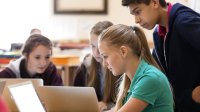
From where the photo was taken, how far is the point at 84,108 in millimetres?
1420

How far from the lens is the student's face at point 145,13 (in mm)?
1335

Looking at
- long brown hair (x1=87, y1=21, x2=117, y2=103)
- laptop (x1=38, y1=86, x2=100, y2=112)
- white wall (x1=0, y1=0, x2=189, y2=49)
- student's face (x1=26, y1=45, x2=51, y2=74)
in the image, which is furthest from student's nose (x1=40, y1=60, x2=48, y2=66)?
white wall (x1=0, y1=0, x2=189, y2=49)

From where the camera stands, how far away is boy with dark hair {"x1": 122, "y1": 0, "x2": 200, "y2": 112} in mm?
1282

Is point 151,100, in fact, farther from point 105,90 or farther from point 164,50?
point 105,90

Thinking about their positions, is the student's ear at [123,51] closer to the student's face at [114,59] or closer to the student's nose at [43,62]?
the student's face at [114,59]

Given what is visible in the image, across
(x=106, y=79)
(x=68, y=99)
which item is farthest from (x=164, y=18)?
(x=106, y=79)

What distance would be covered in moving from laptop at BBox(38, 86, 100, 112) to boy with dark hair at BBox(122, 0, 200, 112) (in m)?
0.33

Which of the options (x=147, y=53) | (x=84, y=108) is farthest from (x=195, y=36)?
(x=84, y=108)

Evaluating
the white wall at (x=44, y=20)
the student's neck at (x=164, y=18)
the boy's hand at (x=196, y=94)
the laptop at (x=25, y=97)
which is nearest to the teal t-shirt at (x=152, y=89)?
the boy's hand at (x=196, y=94)

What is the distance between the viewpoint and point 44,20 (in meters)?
3.81

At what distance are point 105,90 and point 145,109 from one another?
29.6 inches

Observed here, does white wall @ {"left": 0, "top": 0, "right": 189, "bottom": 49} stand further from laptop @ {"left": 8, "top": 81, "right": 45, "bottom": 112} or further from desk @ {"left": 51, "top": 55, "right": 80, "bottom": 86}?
laptop @ {"left": 8, "top": 81, "right": 45, "bottom": 112}

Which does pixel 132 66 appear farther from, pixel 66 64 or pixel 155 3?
pixel 66 64

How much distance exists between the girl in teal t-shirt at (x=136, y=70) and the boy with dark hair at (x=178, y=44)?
0.39ft
